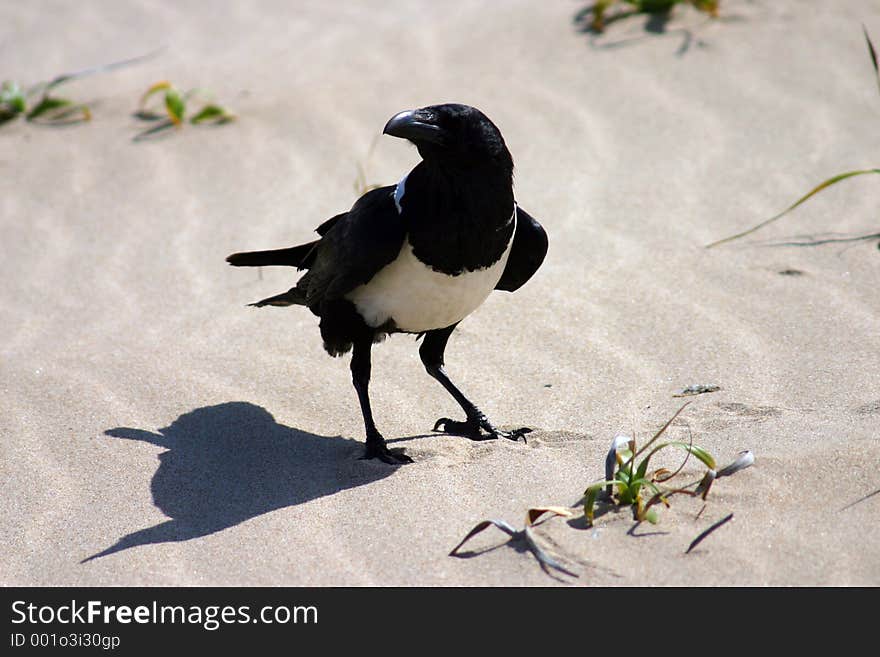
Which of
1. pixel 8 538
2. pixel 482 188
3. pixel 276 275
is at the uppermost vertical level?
pixel 482 188

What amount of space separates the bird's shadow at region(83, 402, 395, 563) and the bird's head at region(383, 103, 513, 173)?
121 cm

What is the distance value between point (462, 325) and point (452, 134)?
1.84 meters

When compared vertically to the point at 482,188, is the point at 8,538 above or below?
below

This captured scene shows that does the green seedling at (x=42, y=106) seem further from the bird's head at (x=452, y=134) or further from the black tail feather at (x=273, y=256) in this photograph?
the bird's head at (x=452, y=134)

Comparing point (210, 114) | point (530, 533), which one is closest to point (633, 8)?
point (210, 114)

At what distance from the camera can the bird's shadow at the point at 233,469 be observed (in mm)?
3707

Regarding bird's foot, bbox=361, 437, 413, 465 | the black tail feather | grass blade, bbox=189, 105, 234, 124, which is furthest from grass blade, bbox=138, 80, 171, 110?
bird's foot, bbox=361, 437, 413, 465

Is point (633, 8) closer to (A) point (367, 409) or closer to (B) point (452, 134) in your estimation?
(B) point (452, 134)

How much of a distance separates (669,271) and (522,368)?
1.17 meters

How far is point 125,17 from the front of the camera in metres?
9.46

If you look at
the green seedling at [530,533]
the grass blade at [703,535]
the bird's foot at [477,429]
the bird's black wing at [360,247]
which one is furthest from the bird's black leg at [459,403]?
the grass blade at [703,535]

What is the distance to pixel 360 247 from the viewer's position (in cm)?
399
